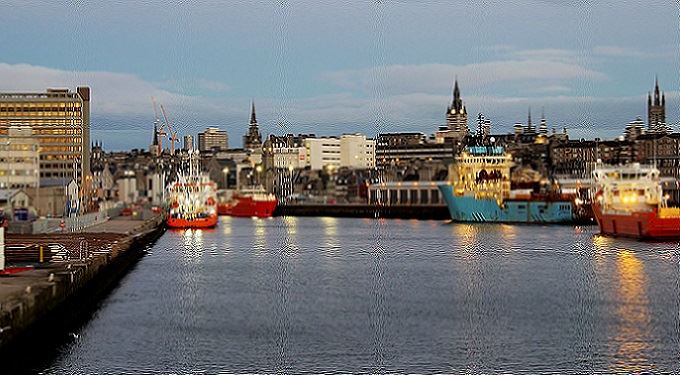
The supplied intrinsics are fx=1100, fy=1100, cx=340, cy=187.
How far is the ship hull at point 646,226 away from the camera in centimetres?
6122

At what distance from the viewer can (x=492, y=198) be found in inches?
3733

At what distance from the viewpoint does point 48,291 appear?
1027 inches

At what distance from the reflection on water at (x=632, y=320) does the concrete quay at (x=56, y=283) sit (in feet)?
40.2

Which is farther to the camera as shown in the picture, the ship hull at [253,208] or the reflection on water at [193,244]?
the ship hull at [253,208]

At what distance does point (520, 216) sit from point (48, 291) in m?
71.2

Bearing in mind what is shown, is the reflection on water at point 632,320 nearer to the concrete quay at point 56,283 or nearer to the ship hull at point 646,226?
the concrete quay at point 56,283

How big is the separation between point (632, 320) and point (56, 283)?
1481 cm

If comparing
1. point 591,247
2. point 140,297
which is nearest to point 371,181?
point 591,247

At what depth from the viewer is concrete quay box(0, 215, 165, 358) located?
22.8m

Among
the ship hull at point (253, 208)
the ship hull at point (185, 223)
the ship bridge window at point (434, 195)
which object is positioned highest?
the ship bridge window at point (434, 195)

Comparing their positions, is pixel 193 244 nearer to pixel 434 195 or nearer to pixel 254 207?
pixel 254 207

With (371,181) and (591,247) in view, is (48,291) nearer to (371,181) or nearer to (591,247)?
(591,247)

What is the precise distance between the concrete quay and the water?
0.81 meters

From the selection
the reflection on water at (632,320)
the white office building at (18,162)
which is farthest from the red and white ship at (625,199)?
the white office building at (18,162)
